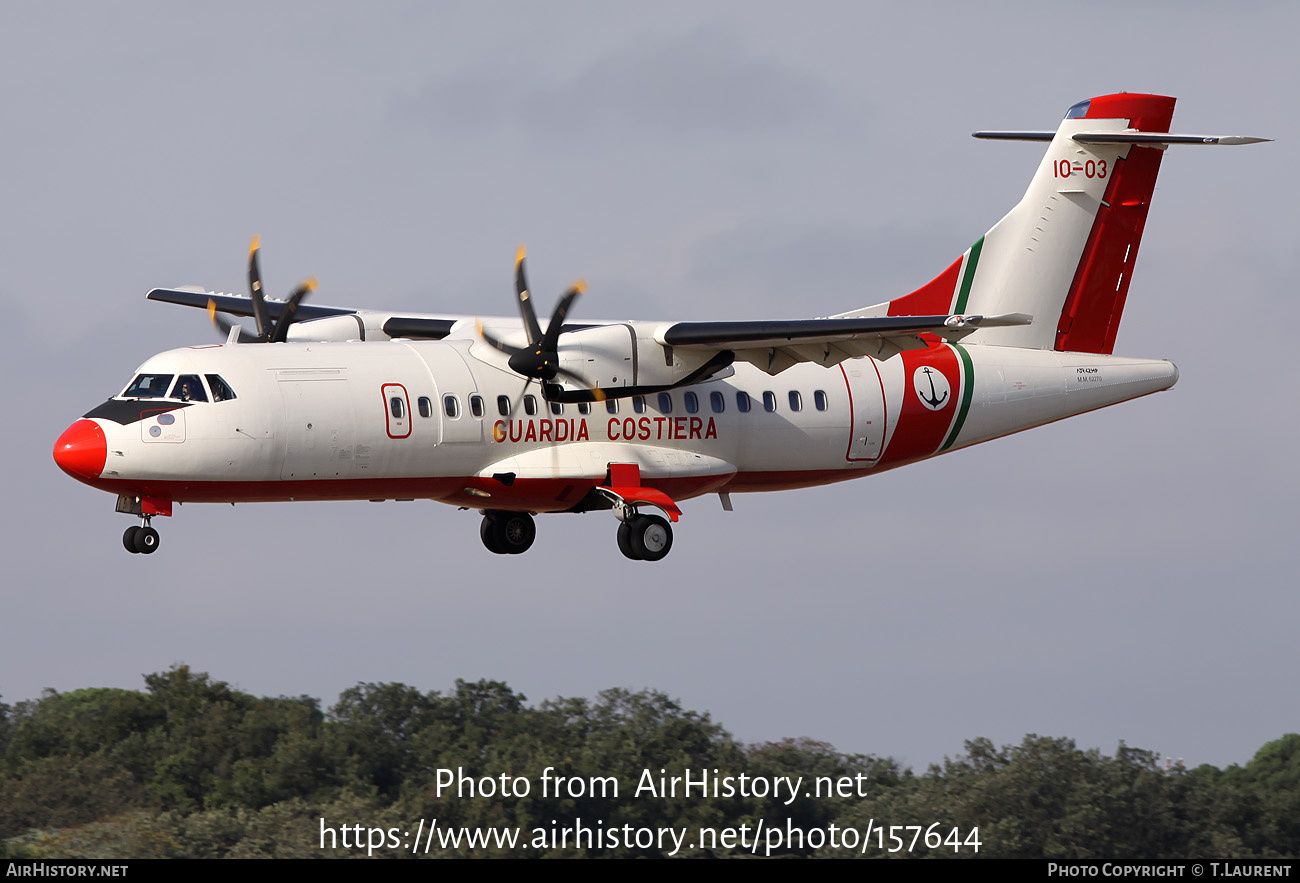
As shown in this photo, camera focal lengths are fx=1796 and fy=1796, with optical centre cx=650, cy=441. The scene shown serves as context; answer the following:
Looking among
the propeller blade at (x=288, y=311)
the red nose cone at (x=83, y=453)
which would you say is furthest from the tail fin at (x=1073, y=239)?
the red nose cone at (x=83, y=453)

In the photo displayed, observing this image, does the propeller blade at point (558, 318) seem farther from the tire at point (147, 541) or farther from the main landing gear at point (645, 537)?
the tire at point (147, 541)

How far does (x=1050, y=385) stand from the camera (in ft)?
102

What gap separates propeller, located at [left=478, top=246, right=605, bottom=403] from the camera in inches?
1041

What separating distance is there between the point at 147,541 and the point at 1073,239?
55.9 ft

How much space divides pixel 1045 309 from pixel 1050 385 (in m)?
1.61

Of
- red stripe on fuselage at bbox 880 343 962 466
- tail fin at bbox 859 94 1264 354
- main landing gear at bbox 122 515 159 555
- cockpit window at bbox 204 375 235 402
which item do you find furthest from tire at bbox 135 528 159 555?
tail fin at bbox 859 94 1264 354

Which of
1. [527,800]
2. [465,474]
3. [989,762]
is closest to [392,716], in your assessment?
[527,800]

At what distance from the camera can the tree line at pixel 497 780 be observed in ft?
127

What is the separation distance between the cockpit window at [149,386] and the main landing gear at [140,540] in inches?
70.9

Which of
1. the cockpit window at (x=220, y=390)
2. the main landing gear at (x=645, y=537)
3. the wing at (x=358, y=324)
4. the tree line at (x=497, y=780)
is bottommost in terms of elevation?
the tree line at (x=497, y=780)

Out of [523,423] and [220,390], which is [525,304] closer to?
[523,423]

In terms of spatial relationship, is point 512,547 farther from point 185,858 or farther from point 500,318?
point 185,858

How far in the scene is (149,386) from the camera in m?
24.9

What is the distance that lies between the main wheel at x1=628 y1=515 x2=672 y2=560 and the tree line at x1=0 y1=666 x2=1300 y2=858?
496 inches
